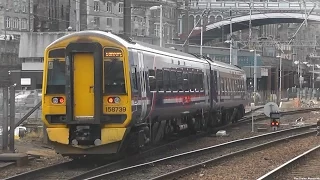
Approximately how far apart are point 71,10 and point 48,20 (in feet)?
15.2

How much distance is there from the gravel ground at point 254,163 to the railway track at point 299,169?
→ 43cm

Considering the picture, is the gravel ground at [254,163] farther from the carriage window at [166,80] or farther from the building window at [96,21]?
the building window at [96,21]

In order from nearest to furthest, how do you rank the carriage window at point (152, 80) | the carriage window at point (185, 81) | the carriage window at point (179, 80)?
the carriage window at point (152, 80) → the carriage window at point (179, 80) → the carriage window at point (185, 81)

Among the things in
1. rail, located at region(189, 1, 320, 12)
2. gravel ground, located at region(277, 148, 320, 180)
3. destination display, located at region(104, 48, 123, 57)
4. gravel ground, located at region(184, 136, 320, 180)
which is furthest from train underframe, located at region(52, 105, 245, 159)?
rail, located at region(189, 1, 320, 12)

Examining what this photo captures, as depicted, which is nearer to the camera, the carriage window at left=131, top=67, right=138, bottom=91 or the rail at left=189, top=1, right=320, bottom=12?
the carriage window at left=131, top=67, right=138, bottom=91

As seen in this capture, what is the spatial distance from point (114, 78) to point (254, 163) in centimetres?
416

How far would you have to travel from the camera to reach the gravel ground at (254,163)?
43.5 ft

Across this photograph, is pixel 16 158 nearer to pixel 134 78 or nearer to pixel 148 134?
pixel 134 78

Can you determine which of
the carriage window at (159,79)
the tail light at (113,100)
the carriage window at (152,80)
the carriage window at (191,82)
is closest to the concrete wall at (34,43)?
the carriage window at (191,82)

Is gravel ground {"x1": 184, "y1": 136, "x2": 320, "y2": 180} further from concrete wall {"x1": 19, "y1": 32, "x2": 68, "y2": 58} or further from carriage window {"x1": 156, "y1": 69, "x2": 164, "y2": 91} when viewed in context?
concrete wall {"x1": 19, "y1": 32, "x2": 68, "y2": 58}

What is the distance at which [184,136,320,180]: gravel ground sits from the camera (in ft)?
43.5

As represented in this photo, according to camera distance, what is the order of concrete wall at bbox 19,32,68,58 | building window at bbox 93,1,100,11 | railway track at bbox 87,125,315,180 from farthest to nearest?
building window at bbox 93,1,100,11 < concrete wall at bbox 19,32,68,58 < railway track at bbox 87,125,315,180

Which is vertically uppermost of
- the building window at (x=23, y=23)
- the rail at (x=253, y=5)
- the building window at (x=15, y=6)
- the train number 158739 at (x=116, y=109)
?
the building window at (x=15, y=6)

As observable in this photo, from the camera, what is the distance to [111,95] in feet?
47.3
